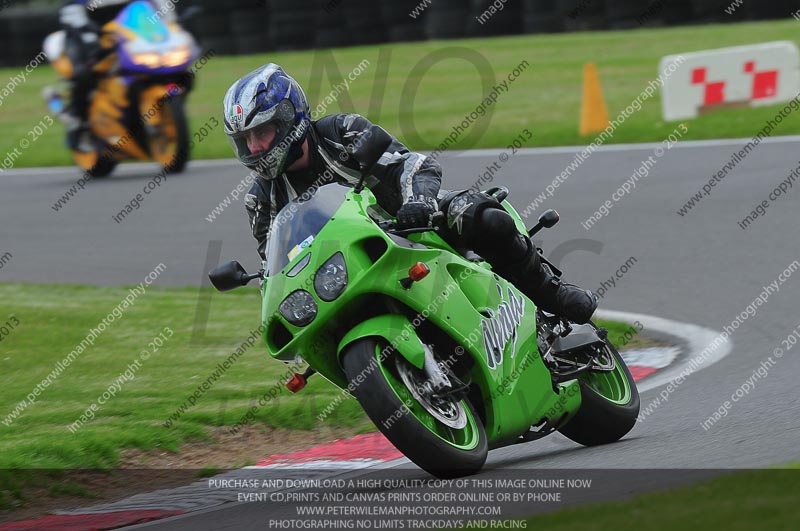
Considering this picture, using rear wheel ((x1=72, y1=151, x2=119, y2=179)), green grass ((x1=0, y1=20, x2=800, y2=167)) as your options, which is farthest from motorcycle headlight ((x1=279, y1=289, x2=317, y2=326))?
rear wheel ((x1=72, y1=151, x2=119, y2=179))

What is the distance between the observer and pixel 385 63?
24891mm

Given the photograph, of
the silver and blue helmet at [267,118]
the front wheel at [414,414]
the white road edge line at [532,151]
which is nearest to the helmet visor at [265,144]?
the silver and blue helmet at [267,118]

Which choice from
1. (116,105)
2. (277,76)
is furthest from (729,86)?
(277,76)

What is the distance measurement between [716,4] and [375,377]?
65.4ft

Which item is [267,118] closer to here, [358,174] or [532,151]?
[358,174]

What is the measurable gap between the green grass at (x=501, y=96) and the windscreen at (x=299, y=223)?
10.5 meters

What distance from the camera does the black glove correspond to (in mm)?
5480

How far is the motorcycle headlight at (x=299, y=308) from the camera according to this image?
5309mm

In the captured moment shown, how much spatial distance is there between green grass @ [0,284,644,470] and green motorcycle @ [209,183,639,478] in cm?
174

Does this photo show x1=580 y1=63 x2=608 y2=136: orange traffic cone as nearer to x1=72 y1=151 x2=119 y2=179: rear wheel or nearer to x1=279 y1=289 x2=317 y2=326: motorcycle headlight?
x1=72 y1=151 x2=119 y2=179: rear wheel

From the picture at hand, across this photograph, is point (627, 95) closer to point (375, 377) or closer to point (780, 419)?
point (780, 419)

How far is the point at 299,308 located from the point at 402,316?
40cm

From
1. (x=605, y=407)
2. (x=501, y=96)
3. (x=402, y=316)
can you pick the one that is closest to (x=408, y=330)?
(x=402, y=316)

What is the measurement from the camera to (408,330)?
17.4ft
